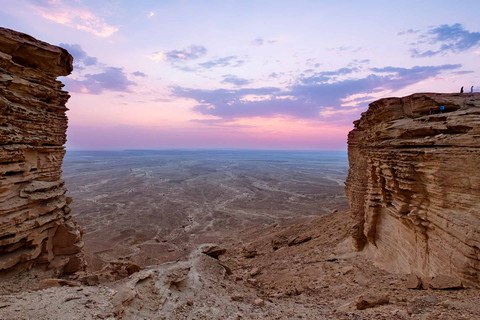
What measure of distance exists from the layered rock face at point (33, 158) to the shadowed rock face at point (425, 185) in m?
14.3

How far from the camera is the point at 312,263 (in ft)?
43.3

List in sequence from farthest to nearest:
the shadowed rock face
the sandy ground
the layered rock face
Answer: the layered rock face → the shadowed rock face → the sandy ground

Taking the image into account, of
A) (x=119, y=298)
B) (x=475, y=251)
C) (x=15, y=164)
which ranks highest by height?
(x=15, y=164)

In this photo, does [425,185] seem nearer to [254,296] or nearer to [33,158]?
[254,296]

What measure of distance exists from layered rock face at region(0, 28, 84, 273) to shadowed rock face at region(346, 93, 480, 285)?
14335 millimetres

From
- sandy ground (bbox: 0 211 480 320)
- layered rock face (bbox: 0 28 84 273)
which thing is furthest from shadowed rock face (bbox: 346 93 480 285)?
layered rock face (bbox: 0 28 84 273)

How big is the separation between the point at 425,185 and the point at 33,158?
15.2 metres

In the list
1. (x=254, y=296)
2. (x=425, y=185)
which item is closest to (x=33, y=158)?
(x=254, y=296)

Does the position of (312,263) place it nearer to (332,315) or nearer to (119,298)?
(332,315)

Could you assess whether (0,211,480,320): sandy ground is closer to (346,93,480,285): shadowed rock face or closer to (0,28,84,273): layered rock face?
(346,93,480,285): shadowed rock face

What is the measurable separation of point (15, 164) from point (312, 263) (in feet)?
46.7

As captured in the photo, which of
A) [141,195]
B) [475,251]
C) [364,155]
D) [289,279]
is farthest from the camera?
[141,195]

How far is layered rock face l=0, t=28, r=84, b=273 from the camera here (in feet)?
28.6

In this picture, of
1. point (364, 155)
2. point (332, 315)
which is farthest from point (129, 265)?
point (364, 155)
